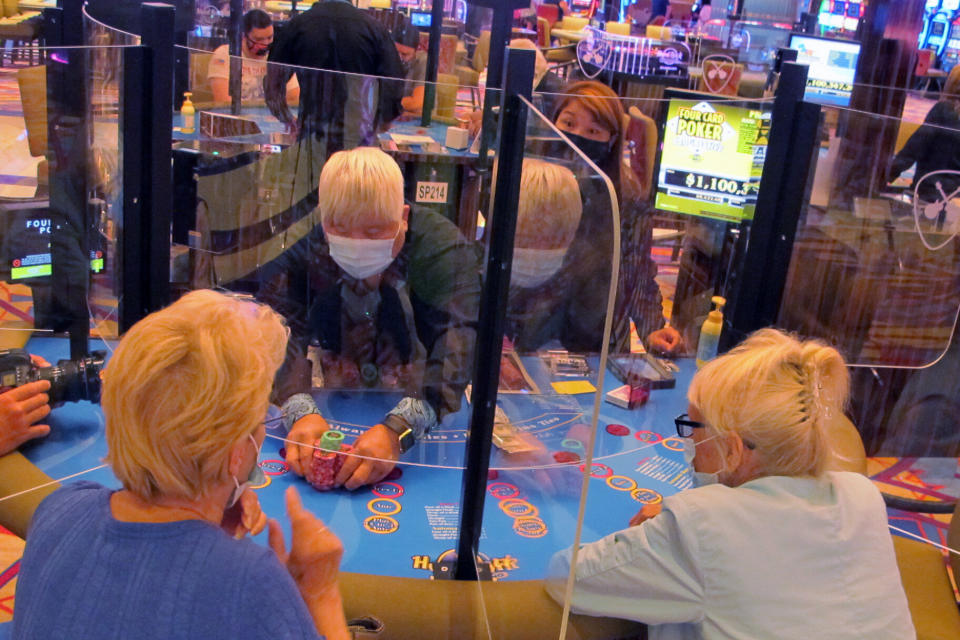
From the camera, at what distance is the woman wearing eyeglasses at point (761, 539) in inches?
55.2

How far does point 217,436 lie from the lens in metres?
1.18

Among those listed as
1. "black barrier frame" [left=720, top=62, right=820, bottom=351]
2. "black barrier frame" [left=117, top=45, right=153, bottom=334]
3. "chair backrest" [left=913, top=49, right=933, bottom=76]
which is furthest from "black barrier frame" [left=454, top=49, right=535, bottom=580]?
"chair backrest" [left=913, top=49, right=933, bottom=76]

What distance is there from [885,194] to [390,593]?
77.8 inches

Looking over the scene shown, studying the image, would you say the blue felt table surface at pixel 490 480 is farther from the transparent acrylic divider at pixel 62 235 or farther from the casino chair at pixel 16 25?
the casino chair at pixel 16 25

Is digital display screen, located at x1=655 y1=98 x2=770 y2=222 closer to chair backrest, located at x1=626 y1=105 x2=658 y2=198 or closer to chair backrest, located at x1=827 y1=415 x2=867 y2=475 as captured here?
chair backrest, located at x1=626 y1=105 x2=658 y2=198

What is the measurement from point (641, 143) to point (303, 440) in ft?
4.32

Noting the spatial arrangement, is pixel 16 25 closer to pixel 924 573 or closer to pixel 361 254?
pixel 361 254

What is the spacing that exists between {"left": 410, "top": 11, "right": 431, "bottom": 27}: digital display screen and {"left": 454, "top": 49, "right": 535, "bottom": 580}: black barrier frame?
5.08 meters

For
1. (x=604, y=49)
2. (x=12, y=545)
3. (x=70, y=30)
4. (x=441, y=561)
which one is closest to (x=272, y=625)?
(x=441, y=561)

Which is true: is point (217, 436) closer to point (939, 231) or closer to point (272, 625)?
point (272, 625)

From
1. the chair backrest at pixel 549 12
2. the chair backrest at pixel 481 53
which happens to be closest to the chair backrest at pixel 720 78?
the chair backrest at pixel 481 53

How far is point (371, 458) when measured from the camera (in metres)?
1.90

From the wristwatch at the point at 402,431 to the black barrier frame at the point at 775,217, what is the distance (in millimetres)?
931

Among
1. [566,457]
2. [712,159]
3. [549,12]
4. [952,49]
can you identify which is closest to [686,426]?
[566,457]
